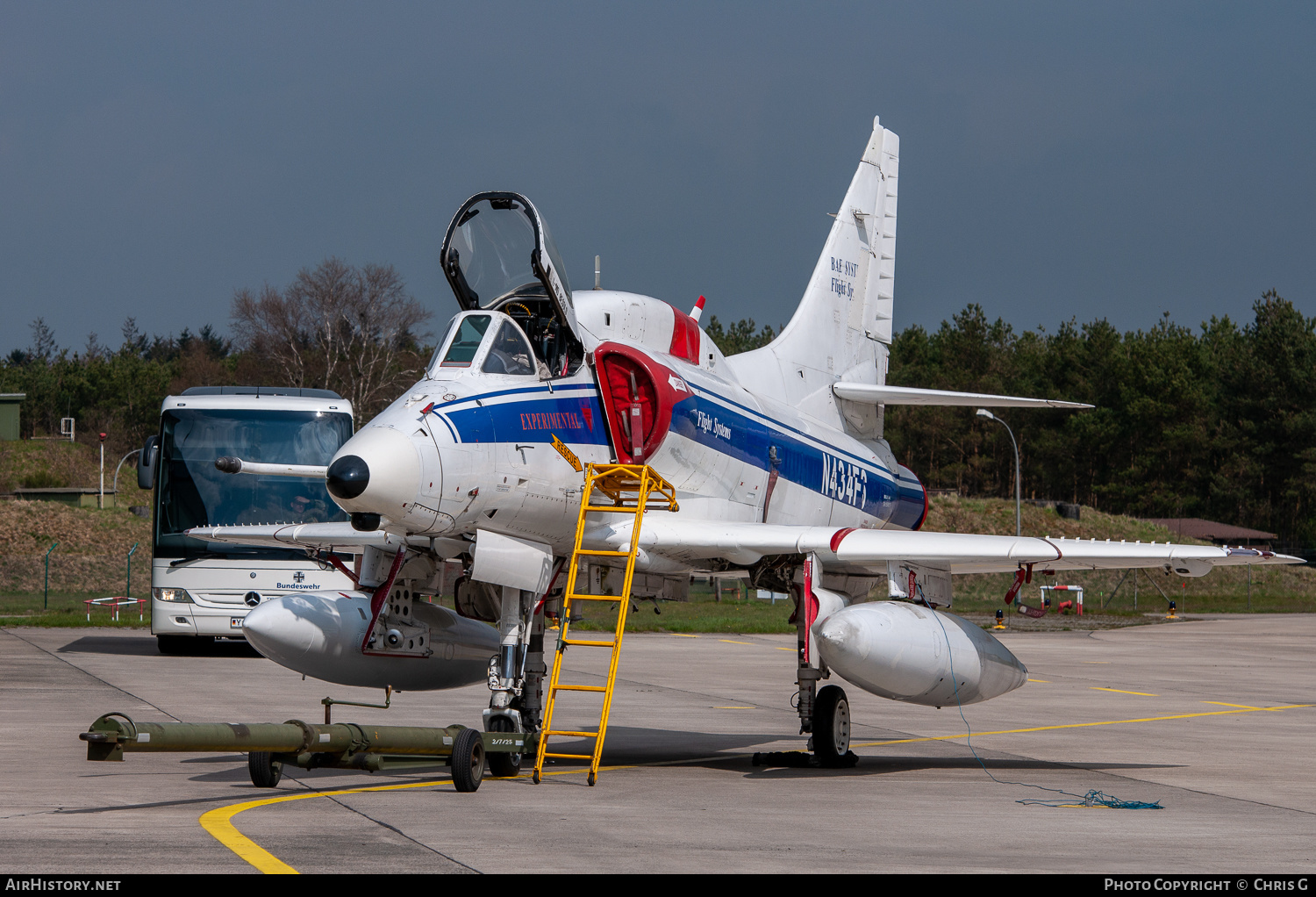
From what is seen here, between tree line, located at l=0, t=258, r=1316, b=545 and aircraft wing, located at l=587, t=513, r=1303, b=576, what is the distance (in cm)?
5764

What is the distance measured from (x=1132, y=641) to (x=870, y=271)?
737 inches

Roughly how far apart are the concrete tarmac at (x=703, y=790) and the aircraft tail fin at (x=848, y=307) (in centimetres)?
454

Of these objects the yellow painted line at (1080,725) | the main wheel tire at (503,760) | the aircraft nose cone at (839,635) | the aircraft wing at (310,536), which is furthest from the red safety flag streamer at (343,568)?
the yellow painted line at (1080,725)

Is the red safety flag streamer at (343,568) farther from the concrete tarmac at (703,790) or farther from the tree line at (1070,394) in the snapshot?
the tree line at (1070,394)

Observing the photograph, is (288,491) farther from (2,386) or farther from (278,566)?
(2,386)

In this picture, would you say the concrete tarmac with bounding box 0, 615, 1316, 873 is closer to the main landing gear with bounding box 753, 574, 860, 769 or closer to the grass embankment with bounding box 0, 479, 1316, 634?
the main landing gear with bounding box 753, 574, 860, 769

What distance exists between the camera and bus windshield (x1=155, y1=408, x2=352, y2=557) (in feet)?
76.5

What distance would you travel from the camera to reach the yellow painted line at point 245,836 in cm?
687

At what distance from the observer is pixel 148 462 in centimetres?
2328

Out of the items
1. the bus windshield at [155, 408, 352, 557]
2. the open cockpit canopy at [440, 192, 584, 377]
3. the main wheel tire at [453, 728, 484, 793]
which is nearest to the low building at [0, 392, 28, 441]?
the bus windshield at [155, 408, 352, 557]

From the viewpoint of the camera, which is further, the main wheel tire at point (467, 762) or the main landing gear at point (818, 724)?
the main landing gear at point (818, 724)

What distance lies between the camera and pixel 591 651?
2972cm

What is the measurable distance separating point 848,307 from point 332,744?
1126 centimetres

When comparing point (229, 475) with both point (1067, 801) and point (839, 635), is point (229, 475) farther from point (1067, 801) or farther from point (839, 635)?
point (1067, 801)
